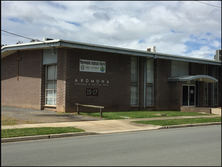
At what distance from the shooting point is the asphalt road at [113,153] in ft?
20.7

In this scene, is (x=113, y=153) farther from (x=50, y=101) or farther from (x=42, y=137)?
(x=50, y=101)

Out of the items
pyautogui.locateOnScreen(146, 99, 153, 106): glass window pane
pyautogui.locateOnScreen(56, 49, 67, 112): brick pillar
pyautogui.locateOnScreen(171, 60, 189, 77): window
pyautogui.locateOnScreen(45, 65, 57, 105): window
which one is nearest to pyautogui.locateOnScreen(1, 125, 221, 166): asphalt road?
pyautogui.locateOnScreen(56, 49, 67, 112): brick pillar

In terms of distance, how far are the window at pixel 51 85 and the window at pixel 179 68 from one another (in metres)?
11.3

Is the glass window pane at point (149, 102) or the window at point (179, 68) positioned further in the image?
the window at point (179, 68)

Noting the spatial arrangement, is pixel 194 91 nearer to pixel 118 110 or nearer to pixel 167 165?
pixel 118 110

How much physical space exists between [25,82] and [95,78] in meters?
6.03

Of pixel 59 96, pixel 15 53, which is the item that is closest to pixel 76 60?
pixel 59 96

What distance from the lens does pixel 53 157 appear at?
6738 millimetres

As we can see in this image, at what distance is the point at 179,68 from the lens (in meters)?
25.6

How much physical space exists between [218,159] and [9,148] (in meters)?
5.87

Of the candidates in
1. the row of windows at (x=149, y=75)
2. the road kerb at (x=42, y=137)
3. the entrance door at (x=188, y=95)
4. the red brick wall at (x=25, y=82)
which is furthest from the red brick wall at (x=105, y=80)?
the road kerb at (x=42, y=137)

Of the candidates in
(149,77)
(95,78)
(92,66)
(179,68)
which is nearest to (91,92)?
(95,78)

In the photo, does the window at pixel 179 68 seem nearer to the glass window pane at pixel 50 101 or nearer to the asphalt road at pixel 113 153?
the glass window pane at pixel 50 101

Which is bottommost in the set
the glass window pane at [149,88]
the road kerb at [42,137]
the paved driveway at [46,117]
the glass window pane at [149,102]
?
the road kerb at [42,137]
